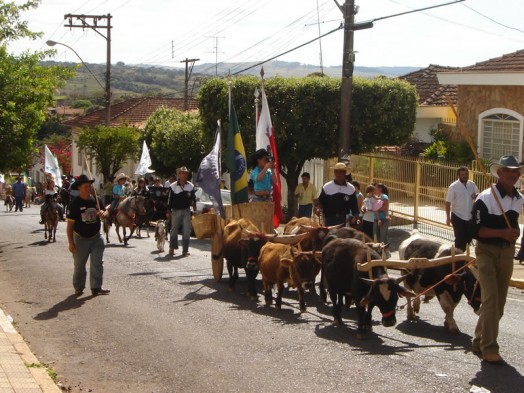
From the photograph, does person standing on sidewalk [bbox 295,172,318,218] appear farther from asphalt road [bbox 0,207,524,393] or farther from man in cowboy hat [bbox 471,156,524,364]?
man in cowboy hat [bbox 471,156,524,364]

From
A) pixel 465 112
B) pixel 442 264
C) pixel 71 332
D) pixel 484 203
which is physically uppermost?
pixel 465 112

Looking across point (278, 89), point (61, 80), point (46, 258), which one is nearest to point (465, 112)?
point (278, 89)

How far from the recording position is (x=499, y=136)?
95.0 ft

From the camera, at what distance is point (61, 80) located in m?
23.8

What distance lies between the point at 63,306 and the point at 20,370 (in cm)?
430

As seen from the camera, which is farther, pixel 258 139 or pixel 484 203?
pixel 258 139

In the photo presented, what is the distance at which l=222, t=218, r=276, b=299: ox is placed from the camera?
13422 millimetres

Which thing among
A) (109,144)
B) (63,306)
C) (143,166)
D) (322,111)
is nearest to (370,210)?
(63,306)

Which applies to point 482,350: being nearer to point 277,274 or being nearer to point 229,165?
point 277,274

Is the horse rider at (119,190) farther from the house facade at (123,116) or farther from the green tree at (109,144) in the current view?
the house facade at (123,116)

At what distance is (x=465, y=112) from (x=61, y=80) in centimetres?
1337

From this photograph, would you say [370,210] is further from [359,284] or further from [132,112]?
[132,112]

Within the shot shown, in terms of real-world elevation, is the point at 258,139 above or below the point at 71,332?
above

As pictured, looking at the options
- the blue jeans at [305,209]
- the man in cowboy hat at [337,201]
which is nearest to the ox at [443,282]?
the man in cowboy hat at [337,201]
